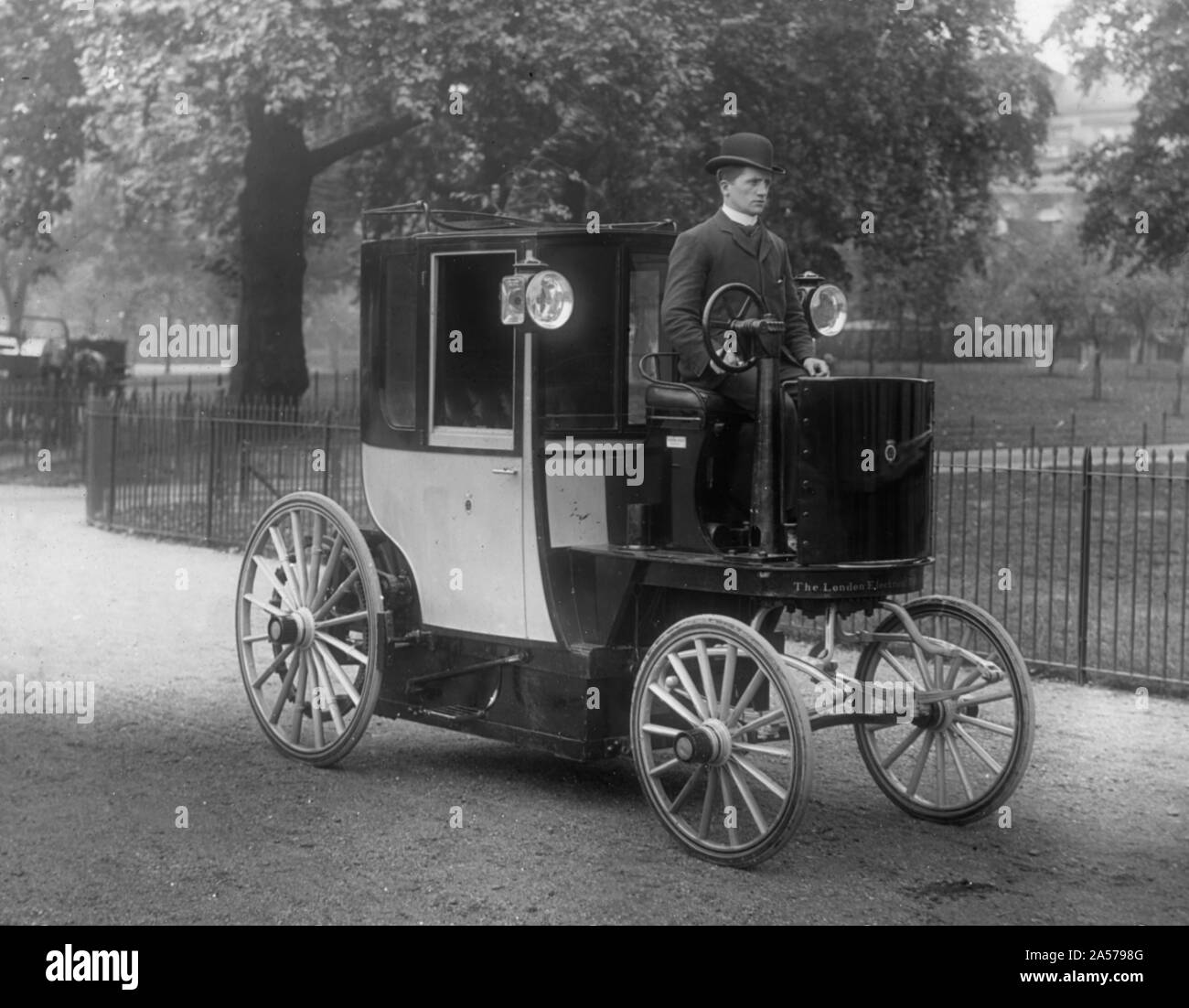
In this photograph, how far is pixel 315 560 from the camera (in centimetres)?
755

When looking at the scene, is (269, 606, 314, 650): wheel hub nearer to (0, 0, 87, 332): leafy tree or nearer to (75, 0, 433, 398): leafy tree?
(75, 0, 433, 398): leafy tree

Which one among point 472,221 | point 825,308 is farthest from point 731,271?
point 472,221

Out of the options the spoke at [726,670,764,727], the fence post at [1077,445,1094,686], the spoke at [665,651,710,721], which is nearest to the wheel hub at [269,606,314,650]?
the spoke at [665,651,710,721]

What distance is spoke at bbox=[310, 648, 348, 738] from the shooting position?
24.1 feet

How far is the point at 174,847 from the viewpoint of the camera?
609 centimetres

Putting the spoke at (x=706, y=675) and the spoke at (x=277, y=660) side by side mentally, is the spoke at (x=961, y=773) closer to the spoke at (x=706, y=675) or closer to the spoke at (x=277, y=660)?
the spoke at (x=706, y=675)

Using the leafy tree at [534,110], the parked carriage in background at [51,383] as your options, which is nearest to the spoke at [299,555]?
the leafy tree at [534,110]

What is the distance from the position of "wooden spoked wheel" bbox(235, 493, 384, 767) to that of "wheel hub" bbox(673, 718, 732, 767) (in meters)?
1.64

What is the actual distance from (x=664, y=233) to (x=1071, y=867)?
290 centimetres

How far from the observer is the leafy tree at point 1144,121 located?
2245 cm

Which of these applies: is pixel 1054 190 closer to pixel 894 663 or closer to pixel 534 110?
pixel 534 110
